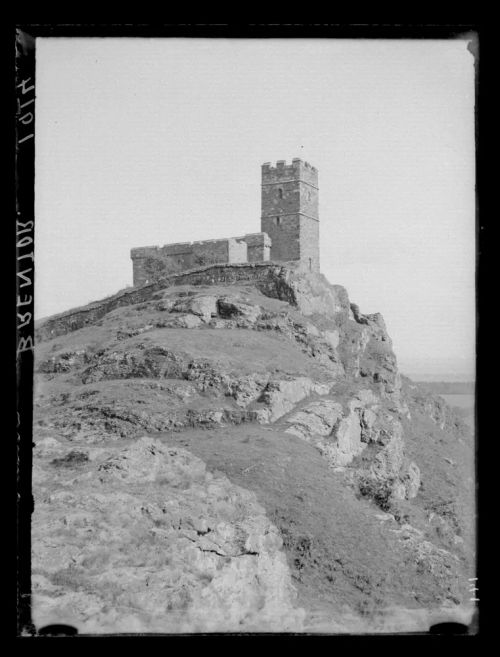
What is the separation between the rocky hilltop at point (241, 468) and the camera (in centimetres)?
1295

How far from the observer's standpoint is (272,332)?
28625mm

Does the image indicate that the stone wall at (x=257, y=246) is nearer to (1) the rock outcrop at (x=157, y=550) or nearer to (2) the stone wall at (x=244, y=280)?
(2) the stone wall at (x=244, y=280)

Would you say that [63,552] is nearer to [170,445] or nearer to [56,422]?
[170,445]

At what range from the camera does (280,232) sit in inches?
1310

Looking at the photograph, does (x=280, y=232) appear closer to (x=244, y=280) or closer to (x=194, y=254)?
Answer: (x=244, y=280)

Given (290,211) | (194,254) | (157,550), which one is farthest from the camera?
(194,254)

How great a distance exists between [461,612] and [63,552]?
939 cm

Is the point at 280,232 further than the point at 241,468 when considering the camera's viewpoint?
Yes

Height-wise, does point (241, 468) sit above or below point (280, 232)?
below

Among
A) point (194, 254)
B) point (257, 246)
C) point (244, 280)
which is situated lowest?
point (244, 280)

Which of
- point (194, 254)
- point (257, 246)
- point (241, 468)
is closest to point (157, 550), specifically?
point (241, 468)

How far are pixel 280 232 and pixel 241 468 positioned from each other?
1704 cm

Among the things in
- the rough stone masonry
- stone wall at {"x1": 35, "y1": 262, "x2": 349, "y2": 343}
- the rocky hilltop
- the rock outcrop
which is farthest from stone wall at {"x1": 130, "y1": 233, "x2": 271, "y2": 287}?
the rock outcrop
